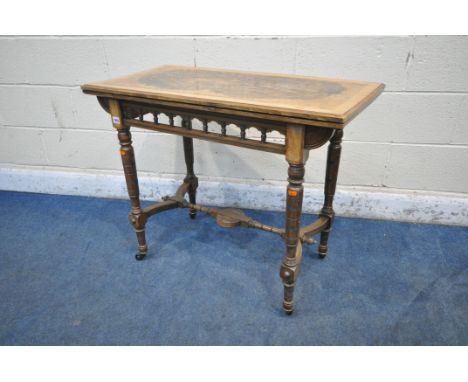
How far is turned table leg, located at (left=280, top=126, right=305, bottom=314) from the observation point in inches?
52.7

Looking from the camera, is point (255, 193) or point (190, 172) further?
point (255, 193)

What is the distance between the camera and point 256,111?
4.39 feet

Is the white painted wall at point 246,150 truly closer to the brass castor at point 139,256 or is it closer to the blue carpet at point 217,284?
the blue carpet at point 217,284

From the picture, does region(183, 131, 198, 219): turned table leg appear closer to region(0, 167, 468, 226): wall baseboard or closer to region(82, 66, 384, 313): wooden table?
region(0, 167, 468, 226): wall baseboard

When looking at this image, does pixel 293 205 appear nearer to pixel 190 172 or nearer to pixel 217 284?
pixel 217 284

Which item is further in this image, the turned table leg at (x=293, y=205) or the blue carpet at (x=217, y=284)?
the blue carpet at (x=217, y=284)

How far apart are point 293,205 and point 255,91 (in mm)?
485

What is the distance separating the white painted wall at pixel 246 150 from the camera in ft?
6.78

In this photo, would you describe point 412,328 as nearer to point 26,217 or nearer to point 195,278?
point 195,278

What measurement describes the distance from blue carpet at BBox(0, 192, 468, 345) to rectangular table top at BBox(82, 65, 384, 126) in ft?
3.11

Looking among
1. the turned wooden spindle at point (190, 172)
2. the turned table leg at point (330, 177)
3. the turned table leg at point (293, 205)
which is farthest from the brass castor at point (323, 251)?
the turned wooden spindle at point (190, 172)

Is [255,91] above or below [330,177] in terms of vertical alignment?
above

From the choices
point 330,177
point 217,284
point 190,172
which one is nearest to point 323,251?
point 330,177

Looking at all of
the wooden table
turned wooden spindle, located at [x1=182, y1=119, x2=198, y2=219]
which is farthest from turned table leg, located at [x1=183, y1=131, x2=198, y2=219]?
the wooden table
